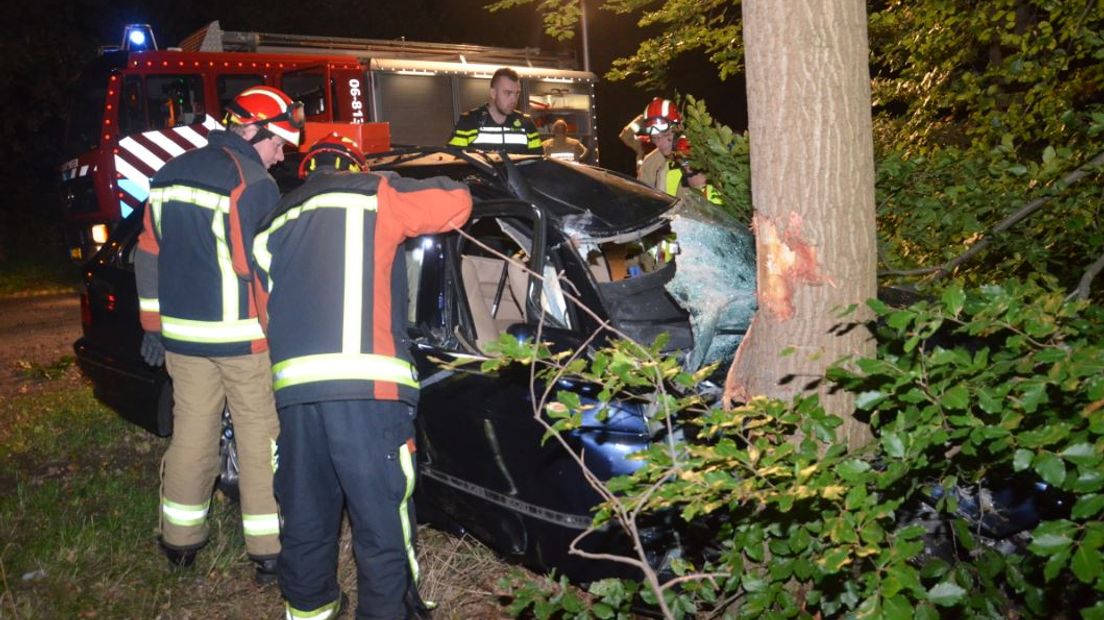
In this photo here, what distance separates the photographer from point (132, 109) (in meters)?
9.95

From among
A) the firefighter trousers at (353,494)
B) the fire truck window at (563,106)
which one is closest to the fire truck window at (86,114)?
the fire truck window at (563,106)

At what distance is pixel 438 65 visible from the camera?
12141 millimetres

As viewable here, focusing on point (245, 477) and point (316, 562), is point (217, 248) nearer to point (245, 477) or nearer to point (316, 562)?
point (245, 477)

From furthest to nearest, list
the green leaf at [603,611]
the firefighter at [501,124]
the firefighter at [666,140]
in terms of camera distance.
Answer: the firefighter at [501,124], the firefighter at [666,140], the green leaf at [603,611]

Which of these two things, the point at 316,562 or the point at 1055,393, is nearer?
the point at 1055,393

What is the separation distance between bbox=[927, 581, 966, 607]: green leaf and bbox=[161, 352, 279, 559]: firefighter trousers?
2748 millimetres

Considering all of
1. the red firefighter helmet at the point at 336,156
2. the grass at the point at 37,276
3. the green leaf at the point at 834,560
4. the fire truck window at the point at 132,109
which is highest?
the fire truck window at the point at 132,109

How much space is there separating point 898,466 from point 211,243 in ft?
9.17

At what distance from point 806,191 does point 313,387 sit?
1592 mm

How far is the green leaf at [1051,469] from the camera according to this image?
1597 millimetres

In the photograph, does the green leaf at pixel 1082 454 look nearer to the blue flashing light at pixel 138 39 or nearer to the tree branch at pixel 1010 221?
the tree branch at pixel 1010 221

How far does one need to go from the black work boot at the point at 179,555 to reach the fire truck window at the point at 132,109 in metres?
7.16

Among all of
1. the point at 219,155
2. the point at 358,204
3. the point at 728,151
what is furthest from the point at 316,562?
the point at 728,151

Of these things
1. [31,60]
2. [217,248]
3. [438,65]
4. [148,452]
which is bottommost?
[148,452]
